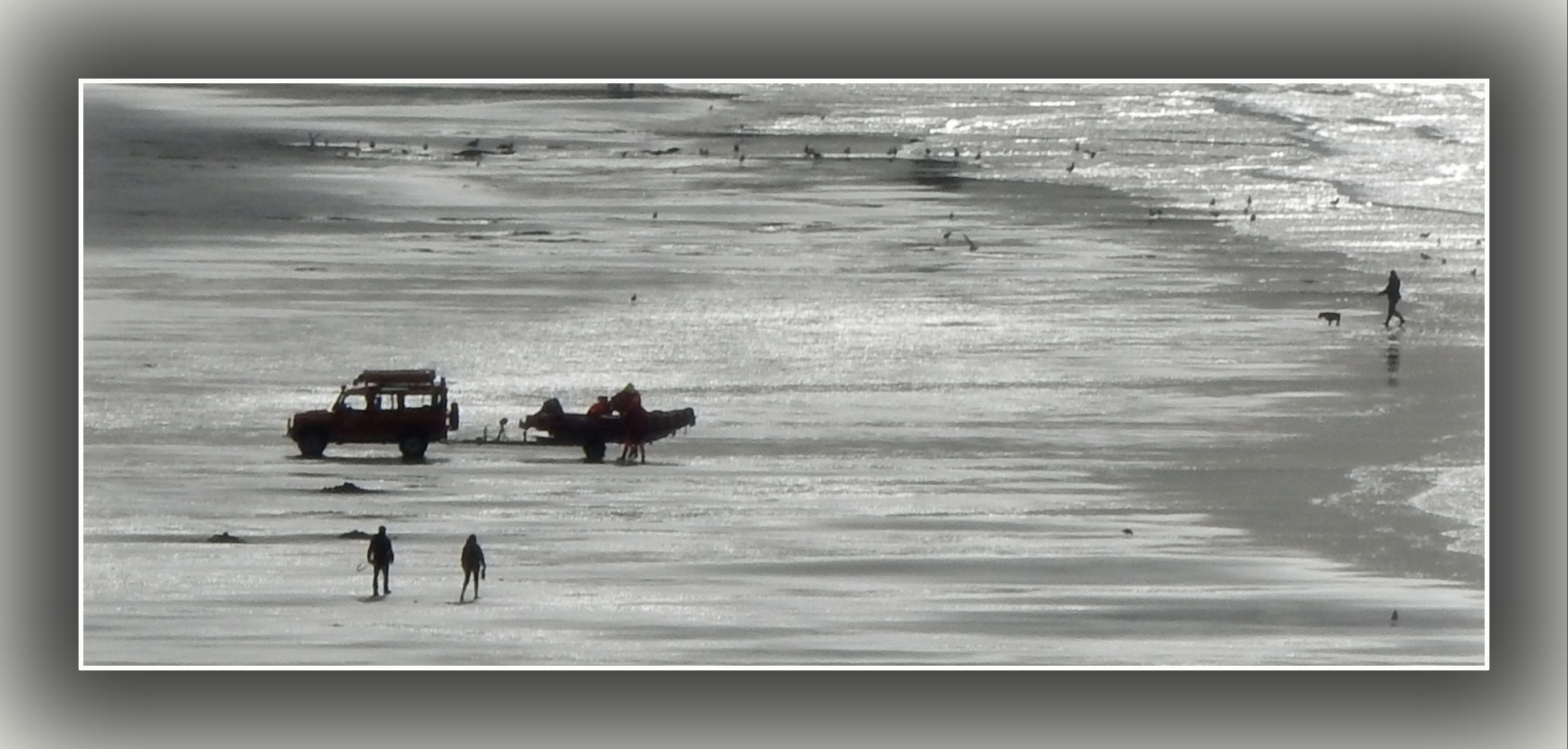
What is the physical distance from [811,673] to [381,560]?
150 cm

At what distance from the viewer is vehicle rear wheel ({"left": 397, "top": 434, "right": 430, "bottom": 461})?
24.5 ft

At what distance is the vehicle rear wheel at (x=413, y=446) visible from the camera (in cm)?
747

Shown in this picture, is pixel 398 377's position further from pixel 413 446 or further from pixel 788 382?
pixel 788 382

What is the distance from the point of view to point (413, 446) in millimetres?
7484

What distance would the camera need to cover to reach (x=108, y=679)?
7414 millimetres

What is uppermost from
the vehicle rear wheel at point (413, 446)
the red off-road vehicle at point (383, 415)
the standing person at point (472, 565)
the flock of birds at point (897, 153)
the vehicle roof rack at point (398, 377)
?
the flock of birds at point (897, 153)

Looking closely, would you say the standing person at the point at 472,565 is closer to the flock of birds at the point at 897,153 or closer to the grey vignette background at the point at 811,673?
the grey vignette background at the point at 811,673

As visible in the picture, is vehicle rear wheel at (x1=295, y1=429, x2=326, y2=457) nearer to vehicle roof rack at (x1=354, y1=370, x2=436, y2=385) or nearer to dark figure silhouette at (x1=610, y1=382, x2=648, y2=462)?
vehicle roof rack at (x1=354, y1=370, x2=436, y2=385)

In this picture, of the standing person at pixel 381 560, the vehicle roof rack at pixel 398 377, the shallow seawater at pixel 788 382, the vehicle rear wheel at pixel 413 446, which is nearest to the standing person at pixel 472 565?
the shallow seawater at pixel 788 382

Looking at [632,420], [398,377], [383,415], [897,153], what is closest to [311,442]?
[383,415]

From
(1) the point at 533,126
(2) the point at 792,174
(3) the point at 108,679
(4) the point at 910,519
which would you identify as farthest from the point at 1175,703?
(3) the point at 108,679

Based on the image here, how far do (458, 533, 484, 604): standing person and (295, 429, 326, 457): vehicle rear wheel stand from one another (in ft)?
1.98

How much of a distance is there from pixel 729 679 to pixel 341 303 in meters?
1.84
